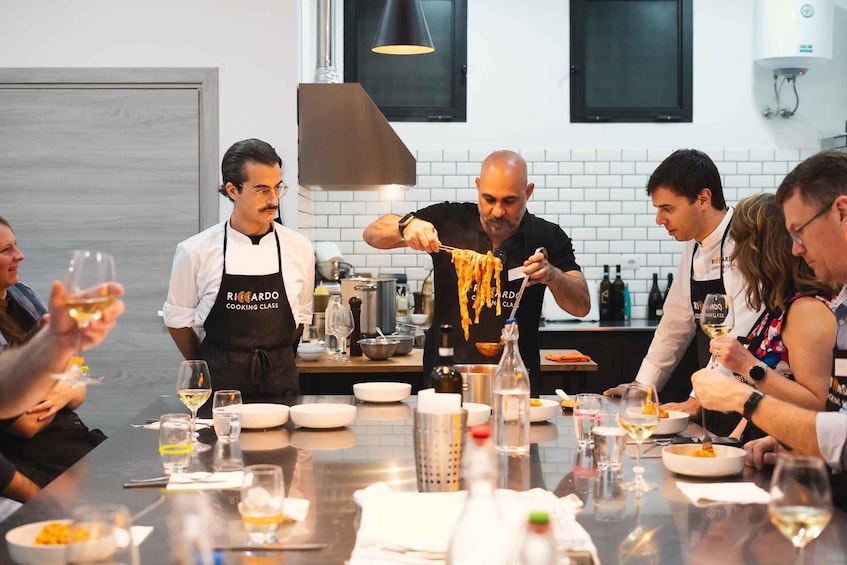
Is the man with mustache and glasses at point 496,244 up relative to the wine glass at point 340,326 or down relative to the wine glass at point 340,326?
up

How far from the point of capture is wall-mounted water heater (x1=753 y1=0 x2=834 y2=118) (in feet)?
22.8

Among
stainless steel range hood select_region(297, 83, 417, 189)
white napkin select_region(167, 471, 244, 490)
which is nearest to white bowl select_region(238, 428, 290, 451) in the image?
white napkin select_region(167, 471, 244, 490)

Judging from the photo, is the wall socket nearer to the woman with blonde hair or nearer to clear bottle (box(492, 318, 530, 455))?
the woman with blonde hair

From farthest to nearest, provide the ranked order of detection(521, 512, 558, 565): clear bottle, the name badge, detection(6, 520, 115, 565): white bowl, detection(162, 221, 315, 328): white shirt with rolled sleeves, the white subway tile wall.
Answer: the white subway tile wall
detection(162, 221, 315, 328): white shirt with rolled sleeves
the name badge
detection(6, 520, 115, 565): white bowl
detection(521, 512, 558, 565): clear bottle

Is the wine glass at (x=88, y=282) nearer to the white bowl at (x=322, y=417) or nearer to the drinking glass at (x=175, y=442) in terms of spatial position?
the drinking glass at (x=175, y=442)

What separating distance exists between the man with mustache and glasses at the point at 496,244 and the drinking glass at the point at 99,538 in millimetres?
2431

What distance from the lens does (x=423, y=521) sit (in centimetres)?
197

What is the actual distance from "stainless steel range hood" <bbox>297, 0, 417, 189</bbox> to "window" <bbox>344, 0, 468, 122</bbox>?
1.56m

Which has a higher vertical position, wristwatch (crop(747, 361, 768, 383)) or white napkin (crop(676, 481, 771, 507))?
wristwatch (crop(747, 361, 768, 383))

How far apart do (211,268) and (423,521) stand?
2466 mm

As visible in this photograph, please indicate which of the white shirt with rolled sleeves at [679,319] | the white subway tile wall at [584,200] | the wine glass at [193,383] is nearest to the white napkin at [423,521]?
the wine glass at [193,383]

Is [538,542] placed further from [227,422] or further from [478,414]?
[478,414]

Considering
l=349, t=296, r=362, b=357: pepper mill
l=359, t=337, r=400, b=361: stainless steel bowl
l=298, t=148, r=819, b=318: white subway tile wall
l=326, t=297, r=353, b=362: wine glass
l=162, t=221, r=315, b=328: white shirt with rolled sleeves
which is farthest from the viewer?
l=298, t=148, r=819, b=318: white subway tile wall

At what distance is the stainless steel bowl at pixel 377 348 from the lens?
5.18 m
